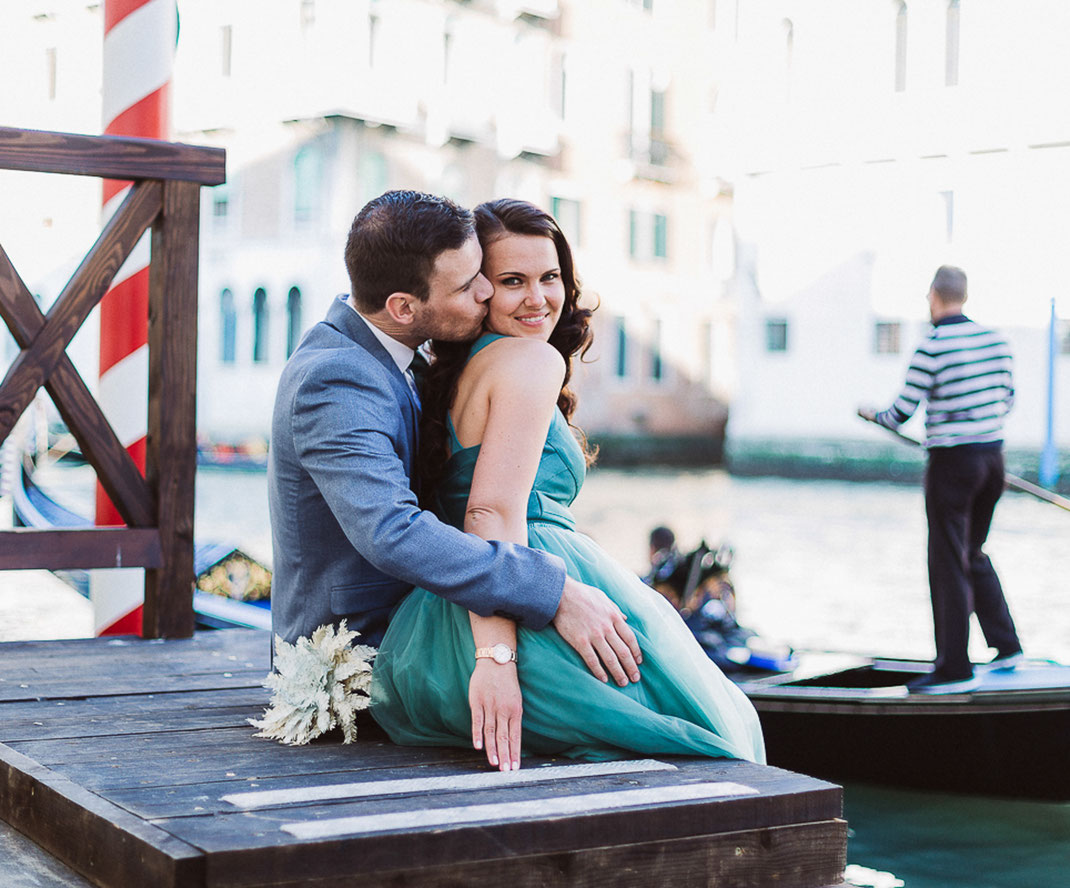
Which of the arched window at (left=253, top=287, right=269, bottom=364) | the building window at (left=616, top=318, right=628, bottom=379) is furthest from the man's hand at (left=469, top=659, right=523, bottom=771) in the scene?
the building window at (left=616, top=318, right=628, bottom=379)

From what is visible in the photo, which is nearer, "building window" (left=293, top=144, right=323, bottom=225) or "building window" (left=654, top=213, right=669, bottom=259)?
"building window" (left=293, top=144, right=323, bottom=225)

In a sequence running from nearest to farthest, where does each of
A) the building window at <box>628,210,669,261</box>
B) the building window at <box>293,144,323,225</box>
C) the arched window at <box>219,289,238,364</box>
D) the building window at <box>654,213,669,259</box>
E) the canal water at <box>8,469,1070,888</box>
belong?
the canal water at <box>8,469,1070,888</box>, the building window at <box>293,144,323,225</box>, the arched window at <box>219,289,238,364</box>, the building window at <box>628,210,669,261</box>, the building window at <box>654,213,669,259</box>

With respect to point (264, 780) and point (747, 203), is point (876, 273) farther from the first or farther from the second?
point (264, 780)

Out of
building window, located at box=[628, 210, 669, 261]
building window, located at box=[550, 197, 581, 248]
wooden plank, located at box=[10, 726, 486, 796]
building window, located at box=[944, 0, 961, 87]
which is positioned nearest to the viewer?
wooden plank, located at box=[10, 726, 486, 796]

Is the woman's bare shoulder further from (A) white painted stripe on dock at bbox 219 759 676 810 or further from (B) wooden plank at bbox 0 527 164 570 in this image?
(B) wooden plank at bbox 0 527 164 570

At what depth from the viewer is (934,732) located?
4668 mm

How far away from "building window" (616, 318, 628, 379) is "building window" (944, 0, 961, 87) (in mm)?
7462

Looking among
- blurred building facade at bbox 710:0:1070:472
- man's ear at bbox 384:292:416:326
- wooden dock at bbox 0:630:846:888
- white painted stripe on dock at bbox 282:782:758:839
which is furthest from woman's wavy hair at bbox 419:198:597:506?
blurred building facade at bbox 710:0:1070:472

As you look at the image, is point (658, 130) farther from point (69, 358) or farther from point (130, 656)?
point (130, 656)

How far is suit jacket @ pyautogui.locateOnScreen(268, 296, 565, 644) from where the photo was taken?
1927mm

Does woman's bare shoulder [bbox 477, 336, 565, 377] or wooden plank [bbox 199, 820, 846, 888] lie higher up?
woman's bare shoulder [bbox 477, 336, 565, 377]

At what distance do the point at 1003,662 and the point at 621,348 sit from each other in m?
23.4

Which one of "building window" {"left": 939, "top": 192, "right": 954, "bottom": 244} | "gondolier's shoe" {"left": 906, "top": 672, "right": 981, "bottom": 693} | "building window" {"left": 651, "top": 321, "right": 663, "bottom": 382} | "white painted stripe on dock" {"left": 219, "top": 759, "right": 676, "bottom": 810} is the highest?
"building window" {"left": 939, "top": 192, "right": 954, "bottom": 244}

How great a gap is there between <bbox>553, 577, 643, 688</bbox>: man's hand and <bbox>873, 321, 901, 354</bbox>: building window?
73.0 ft
